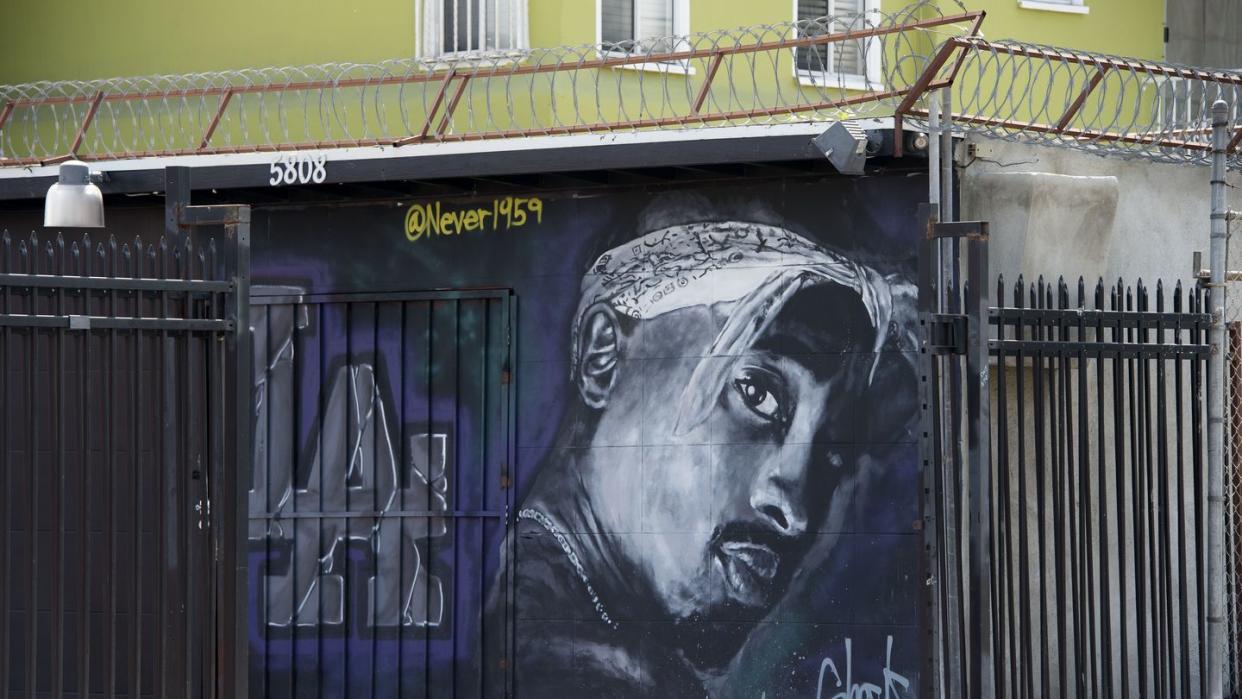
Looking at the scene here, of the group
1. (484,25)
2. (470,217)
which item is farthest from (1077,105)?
(484,25)

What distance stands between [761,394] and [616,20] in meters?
4.22

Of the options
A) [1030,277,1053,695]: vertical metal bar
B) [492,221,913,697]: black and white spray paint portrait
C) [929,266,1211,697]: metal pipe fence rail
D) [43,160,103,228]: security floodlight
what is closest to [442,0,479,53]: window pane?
[492,221,913,697]: black and white spray paint portrait

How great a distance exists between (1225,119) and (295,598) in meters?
6.44

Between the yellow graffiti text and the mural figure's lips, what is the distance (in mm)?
2382

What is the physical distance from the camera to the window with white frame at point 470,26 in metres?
12.8

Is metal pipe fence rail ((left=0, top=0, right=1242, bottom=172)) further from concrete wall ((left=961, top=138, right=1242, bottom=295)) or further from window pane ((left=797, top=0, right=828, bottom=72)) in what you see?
concrete wall ((left=961, top=138, right=1242, bottom=295))

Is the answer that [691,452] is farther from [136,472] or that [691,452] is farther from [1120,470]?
[136,472]

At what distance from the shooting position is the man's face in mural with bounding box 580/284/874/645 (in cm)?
993

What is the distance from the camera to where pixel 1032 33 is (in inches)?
644

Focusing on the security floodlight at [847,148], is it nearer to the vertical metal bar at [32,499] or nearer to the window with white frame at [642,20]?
the window with white frame at [642,20]

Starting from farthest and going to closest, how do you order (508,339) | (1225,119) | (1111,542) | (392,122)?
(392,122), (508,339), (1111,542), (1225,119)

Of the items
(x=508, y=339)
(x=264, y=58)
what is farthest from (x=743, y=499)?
(x=264, y=58)

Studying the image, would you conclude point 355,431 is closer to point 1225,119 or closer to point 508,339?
point 508,339


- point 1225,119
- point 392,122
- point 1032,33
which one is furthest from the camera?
point 1032,33
